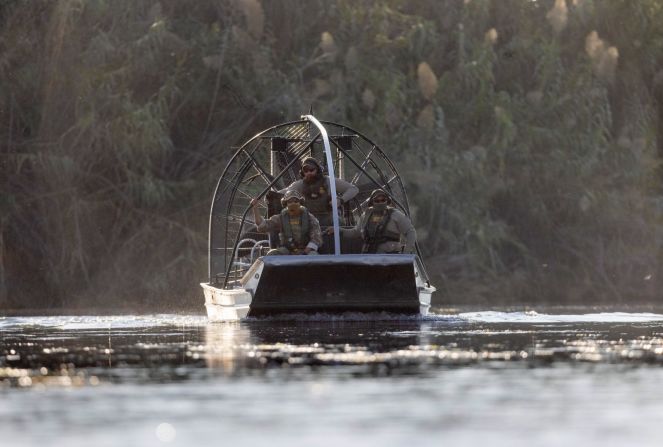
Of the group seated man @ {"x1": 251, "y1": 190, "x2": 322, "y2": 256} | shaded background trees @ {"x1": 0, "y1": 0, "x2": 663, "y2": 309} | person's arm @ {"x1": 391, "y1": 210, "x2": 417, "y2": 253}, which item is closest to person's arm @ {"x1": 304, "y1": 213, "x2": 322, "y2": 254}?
seated man @ {"x1": 251, "y1": 190, "x2": 322, "y2": 256}

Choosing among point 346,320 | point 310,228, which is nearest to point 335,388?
point 346,320

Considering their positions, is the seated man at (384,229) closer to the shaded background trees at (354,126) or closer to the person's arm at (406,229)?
the person's arm at (406,229)

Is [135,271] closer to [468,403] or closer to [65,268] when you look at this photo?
[65,268]

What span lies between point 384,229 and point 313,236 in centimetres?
124

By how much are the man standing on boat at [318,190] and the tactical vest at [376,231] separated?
51 cm

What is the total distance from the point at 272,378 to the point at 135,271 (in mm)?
25377

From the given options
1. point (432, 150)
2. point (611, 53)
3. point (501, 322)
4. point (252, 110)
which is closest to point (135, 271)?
point (252, 110)

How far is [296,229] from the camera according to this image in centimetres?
2433

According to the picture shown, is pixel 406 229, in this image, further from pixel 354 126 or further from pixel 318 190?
pixel 354 126

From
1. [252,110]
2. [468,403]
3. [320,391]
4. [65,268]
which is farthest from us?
[252,110]

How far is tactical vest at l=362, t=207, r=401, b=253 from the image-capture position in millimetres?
25000

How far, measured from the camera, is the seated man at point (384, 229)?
24953mm

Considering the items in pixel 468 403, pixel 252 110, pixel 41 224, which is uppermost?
pixel 252 110

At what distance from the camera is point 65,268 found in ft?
125
